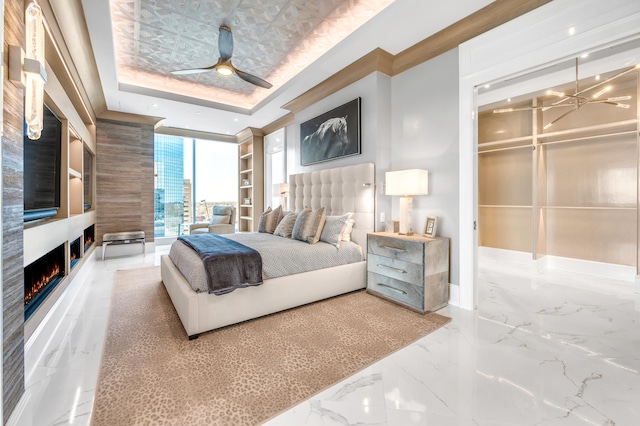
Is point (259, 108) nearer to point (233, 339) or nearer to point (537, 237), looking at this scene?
point (233, 339)

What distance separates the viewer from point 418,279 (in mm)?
2707

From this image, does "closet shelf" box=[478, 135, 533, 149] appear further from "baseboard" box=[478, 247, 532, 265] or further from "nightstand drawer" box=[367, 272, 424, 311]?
"nightstand drawer" box=[367, 272, 424, 311]

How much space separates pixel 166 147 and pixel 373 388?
7284mm

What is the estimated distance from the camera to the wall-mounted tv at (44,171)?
2.14 meters

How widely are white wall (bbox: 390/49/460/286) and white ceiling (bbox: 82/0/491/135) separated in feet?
1.43

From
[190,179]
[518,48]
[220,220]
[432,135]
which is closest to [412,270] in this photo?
[432,135]

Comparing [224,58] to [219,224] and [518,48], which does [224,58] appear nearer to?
[518,48]

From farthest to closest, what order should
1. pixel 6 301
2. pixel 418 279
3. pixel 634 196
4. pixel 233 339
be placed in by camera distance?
1. pixel 634 196
2. pixel 418 279
3. pixel 233 339
4. pixel 6 301

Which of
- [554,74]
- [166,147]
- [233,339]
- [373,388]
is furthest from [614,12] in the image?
[166,147]

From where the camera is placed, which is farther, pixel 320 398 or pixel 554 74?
pixel 554 74

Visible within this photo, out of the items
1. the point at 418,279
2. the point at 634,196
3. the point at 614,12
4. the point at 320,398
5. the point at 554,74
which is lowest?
the point at 320,398

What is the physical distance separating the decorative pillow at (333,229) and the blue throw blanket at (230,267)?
1.03 metres

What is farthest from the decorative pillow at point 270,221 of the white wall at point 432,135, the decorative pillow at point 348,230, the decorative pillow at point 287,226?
the white wall at point 432,135

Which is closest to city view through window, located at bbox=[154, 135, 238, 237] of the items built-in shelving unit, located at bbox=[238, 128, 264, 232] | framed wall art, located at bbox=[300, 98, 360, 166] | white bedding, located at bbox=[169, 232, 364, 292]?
built-in shelving unit, located at bbox=[238, 128, 264, 232]
